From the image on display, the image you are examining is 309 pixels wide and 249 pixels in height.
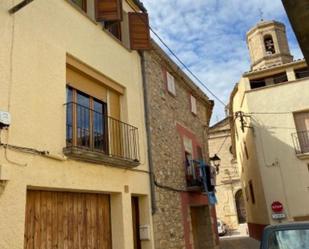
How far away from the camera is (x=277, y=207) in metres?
15.7

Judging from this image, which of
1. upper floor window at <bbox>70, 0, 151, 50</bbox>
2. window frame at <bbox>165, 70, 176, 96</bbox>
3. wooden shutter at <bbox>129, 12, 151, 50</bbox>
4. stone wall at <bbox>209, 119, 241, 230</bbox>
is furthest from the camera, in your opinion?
stone wall at <bbox>209, 119, 241, 230</bbox>

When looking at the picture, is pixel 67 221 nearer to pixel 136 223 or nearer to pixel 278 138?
pixel 136 223

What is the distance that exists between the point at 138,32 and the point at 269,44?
718 inches

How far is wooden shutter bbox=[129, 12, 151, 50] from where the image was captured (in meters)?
8.88

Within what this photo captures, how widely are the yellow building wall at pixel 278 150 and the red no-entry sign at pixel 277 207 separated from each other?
0.25 meters

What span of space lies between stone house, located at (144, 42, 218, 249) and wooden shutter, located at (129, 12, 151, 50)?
2.53ft

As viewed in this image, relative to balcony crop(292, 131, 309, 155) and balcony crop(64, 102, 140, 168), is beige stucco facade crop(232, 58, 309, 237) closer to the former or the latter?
balcony crop(292, 131, 309, 155)

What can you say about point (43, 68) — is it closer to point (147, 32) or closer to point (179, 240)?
point (147, 32)

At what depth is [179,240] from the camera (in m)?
9.50

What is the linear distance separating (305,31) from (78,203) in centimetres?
551

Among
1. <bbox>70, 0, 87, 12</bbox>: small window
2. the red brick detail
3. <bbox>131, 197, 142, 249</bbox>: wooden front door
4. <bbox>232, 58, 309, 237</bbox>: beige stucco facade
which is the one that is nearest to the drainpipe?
<bbox>131, 197, 142, 249</bbox>: wooden front door

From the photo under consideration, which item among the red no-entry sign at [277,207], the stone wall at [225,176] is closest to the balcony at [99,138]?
the red no-entry sign at [277,207]

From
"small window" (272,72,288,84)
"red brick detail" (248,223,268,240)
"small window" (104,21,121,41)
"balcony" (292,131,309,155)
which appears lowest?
"red brick detail" (248,223,268,240)

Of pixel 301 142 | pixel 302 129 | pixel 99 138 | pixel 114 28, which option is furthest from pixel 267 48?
pixel 99 138
